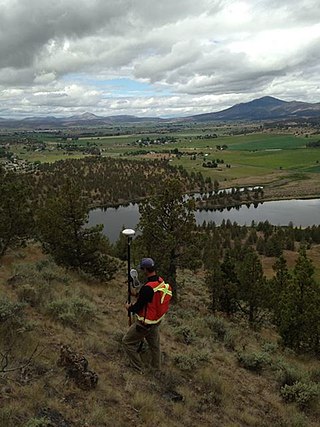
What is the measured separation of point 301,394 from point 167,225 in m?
12.0

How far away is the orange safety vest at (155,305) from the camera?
26.3 feet

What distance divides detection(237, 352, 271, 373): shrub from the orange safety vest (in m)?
4.40

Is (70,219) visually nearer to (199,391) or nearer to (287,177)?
(199,391)

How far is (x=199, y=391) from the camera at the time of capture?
8742 millimetres

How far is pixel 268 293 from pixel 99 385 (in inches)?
649

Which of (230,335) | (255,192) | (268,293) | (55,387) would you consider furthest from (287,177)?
(55,387)

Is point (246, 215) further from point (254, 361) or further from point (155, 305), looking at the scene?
point (155, 305)

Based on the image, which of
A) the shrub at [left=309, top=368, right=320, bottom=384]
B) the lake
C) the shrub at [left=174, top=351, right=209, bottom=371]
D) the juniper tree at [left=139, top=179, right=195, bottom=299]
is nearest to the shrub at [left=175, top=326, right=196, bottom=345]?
the shrub at [left=174, top=351, right=209, bottom=371]

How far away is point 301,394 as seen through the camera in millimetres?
9320

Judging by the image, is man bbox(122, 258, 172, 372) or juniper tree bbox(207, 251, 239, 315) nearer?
man bbox(122, 258, 172, 372)

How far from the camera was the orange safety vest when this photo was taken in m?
8.03

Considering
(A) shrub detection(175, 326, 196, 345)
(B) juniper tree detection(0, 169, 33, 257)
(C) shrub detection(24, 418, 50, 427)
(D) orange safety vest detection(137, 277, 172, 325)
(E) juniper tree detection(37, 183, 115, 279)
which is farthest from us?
(E) juniper tree detection(37, 183, 115, 279)

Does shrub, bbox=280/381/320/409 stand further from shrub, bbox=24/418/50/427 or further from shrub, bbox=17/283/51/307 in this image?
shrub, bbox=17/283/51/307

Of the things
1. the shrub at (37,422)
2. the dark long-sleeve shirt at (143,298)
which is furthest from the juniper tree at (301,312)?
the shrub at (37,422)
